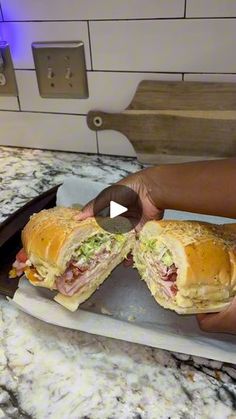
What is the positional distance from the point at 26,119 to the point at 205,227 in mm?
600

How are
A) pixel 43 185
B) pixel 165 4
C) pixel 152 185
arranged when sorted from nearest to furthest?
1. pixel 152 185
2. pixel 165 4
3. pixel 43 185

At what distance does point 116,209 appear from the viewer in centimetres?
69

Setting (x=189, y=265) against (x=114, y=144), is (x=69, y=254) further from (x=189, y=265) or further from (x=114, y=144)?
(x=114, y=144)

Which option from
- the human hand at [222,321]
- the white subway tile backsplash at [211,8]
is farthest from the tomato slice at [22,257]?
the white subway tile backsplash at [211,8]

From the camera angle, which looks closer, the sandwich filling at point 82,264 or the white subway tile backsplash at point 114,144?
the sandwich filling at point 82,264

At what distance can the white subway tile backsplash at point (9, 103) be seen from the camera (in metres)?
1.02

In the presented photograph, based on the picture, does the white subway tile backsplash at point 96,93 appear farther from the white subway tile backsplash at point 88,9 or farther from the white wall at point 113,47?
the white subway tile backsplash at point 88,9

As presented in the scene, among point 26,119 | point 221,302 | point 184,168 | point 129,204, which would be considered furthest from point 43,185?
point 221,302

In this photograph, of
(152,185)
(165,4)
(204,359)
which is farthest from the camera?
(165,4)

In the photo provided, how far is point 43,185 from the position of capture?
94 cm

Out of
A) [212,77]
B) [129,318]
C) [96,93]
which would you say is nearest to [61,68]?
[96,93]

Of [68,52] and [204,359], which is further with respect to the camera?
[68,52]

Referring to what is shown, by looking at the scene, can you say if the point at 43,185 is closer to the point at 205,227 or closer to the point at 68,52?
the point at 68,52
